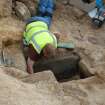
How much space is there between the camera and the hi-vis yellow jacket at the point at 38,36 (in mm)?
6512

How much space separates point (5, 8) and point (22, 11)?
47 cm

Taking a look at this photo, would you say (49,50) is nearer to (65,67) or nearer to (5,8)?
(65,67)

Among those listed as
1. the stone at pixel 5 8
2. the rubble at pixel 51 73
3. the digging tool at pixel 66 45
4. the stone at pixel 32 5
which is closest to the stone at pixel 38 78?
the rubble at pixel 51 73

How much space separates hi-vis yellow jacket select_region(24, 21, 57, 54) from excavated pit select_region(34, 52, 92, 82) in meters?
0.32

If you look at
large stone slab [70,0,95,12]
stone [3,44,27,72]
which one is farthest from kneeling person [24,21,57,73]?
large stone slab [70,0,95,12]

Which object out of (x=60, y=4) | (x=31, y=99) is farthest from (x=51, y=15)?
(x=31, y=99)

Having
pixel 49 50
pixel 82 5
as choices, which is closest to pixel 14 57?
pixel 49 50

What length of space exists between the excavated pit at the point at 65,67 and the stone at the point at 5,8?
5.63ft

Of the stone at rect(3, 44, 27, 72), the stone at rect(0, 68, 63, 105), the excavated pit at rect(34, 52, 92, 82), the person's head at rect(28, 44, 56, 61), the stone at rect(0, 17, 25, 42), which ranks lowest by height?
the excavated pit at rect(34, 52, 92, 82)

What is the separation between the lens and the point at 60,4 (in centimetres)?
898

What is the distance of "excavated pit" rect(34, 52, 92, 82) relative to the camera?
6.72 m

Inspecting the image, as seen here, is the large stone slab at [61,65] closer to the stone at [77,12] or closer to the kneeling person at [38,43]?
the kneeling person at [38,43]

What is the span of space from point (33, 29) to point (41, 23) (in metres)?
0.36

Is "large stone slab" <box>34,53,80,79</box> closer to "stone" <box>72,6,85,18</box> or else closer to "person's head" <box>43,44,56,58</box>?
"person's head" <box>43,44,56,58</box>
